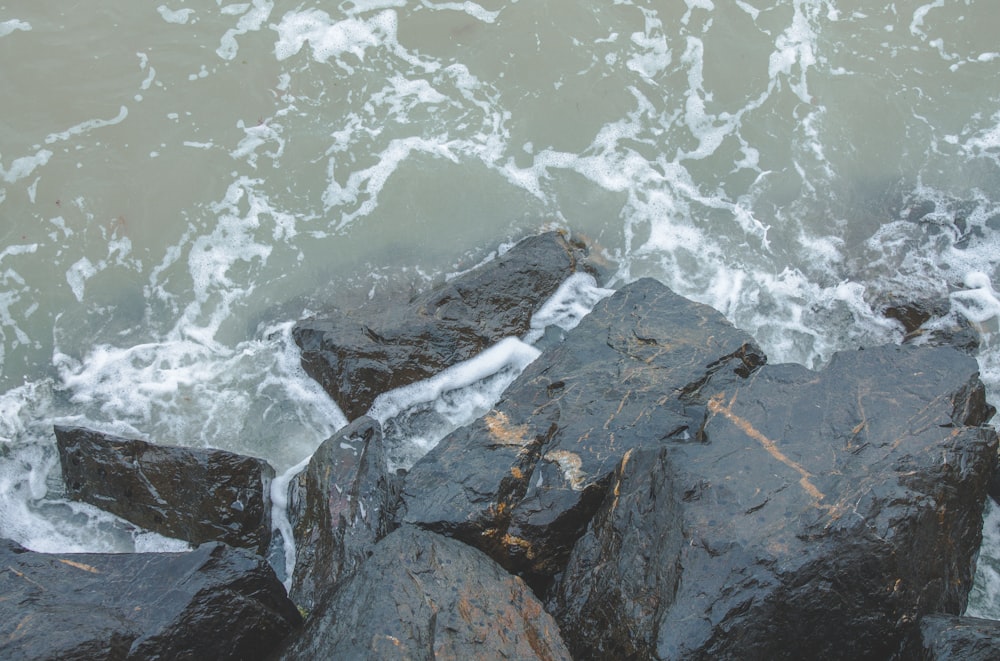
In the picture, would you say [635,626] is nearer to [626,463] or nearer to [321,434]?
[626,463]

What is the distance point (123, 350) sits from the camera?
24.4 ft

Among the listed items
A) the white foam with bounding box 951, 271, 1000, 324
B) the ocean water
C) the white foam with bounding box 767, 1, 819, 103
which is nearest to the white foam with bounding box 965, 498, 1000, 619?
the ocean water

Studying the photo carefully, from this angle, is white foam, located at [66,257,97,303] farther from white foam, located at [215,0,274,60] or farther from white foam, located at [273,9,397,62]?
white foam, located at [273,9,397,62]

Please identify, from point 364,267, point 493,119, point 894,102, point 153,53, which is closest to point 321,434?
point 364,267

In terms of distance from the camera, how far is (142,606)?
444 cm

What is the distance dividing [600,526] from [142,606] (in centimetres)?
266

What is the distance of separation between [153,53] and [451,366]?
5757 mm

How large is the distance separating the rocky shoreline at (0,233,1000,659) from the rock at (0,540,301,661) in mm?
12

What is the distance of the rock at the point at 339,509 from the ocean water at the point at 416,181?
81 centimetres

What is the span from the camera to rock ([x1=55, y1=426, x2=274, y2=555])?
233 inches

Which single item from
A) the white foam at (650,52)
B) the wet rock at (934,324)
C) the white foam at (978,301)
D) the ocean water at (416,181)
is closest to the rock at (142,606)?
the ocean water at (416,181)

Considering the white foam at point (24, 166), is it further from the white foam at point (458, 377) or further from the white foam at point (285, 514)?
the white foam at point (458, 377)

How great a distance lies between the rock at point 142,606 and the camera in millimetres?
4227

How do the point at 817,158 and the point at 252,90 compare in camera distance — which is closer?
the point at 817,158
